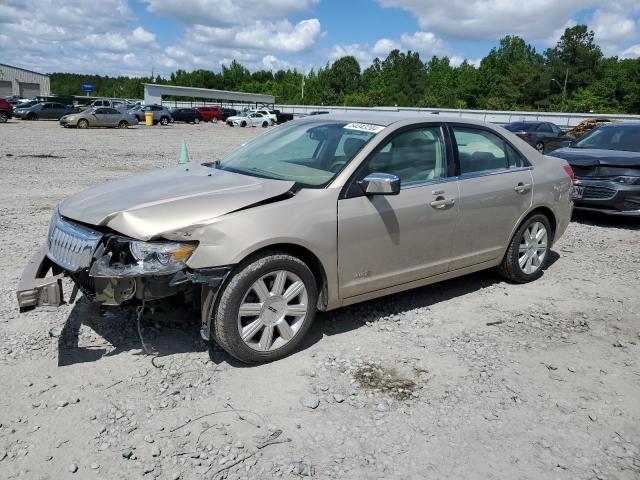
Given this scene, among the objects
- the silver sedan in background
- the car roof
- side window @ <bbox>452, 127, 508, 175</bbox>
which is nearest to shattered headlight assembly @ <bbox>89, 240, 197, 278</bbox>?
the car roof

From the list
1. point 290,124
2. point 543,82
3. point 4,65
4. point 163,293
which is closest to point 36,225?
point 290,124

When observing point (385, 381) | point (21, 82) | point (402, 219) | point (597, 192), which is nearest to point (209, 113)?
point (597, 192)

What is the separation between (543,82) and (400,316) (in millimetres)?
87056

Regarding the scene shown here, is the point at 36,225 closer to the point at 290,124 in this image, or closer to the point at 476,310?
the point at 290,124

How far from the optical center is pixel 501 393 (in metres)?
3.70

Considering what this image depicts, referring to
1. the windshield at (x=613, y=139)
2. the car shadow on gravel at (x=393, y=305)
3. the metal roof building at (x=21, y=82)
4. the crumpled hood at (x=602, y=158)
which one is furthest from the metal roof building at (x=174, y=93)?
the car shadow on gravel at (x=393, y=305)

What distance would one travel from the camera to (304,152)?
482 centimetres

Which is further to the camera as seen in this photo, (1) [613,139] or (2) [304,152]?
(1) [613,139]

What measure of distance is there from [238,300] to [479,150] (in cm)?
278

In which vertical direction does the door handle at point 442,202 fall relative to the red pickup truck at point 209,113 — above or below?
below

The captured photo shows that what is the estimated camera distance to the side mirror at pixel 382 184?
405 centimetres

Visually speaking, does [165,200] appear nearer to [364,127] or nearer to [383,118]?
[364,127]

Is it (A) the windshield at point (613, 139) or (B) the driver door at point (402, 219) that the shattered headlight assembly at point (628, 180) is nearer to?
(A) the windshield at point (613, 139)

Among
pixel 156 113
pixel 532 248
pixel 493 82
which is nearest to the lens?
pixel 532 248
